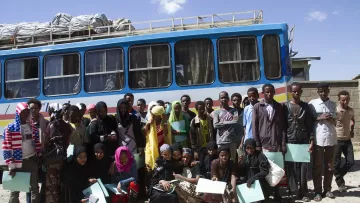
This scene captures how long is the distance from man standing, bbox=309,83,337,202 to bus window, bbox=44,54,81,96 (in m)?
5.02

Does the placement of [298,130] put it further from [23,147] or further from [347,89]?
[347,89]

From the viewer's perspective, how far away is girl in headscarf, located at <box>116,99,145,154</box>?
5.56 metres

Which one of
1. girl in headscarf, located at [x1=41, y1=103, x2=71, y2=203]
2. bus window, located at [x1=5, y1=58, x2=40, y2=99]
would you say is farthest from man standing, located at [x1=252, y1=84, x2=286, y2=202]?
bus window, located at [x1=5, y1=58, x2=40, y2=99]

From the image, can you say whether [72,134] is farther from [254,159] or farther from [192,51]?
[192,51]

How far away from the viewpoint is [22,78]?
853 cm

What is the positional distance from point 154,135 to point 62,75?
363cm

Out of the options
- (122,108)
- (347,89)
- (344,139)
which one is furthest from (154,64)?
(347,89)

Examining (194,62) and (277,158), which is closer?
(277,158)

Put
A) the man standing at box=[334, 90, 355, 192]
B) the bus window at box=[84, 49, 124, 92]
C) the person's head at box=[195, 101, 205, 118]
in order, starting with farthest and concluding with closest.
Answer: the bus window at box=[84, 49, 124, 92]
the man standing at box=[334, 90, 355, 192]
the person's head at box=[195, 101, 205, 118]

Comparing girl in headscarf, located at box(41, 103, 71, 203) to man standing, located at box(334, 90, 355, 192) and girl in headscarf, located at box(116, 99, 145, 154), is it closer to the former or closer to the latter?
girl in headscarf, located at box(116, 99, 145, 154)

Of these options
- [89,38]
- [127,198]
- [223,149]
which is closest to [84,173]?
[127,198]

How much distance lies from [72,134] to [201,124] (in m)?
2.04

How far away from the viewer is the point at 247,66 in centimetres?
715

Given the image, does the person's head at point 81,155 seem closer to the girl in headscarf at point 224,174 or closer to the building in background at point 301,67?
the girl in headscarf at point 224,174
